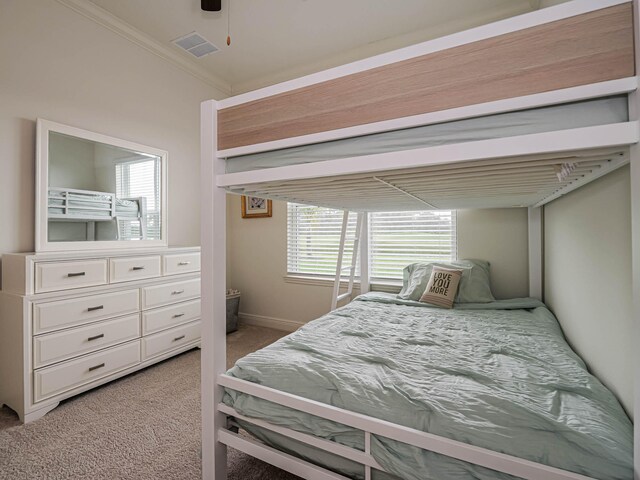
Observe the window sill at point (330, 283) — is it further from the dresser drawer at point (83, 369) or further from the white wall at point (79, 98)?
the dresser drawer at point (83, 369)

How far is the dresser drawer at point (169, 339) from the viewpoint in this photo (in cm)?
241

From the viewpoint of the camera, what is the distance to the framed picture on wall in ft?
11.8

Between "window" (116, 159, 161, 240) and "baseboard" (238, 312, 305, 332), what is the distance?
4.68ft

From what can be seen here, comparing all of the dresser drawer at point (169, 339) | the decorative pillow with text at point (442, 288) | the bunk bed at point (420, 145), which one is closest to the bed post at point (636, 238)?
the bunk bed at point (420, 145)

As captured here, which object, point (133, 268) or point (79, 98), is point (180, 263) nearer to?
point (133, 268)

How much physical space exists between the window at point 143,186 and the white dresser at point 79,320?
1.26 feet

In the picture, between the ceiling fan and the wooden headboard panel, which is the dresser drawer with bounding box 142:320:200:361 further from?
the ceiling fan

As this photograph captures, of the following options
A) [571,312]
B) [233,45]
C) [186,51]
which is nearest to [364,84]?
[571,312]

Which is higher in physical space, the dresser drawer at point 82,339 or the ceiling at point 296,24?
the ceiling at point 296,24

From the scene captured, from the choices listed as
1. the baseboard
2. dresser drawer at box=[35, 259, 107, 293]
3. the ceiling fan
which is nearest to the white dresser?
dresser drawer at box=[35, 259, 107, 293]

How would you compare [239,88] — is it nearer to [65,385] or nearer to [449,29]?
[449,29]

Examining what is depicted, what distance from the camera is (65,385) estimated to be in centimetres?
192

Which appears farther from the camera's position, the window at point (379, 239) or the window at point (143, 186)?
the window at point (379, 239)

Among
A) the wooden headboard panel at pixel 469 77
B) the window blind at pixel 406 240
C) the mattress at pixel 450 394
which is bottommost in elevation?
the mattress at pixel 450 394
